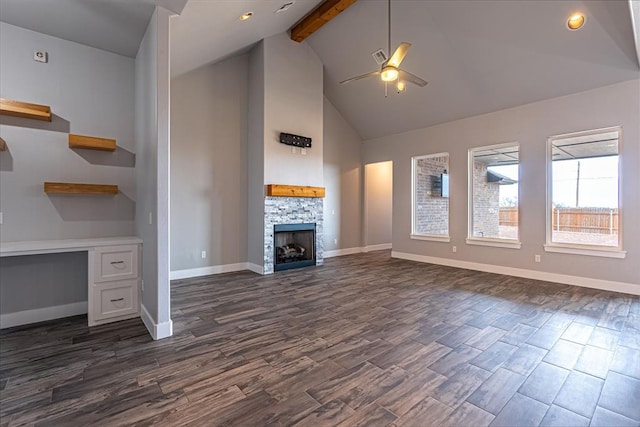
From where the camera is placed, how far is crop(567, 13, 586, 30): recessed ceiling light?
3.91 m

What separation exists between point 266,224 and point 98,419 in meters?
3.99

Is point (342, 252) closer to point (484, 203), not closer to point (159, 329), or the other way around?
point (484, 203)

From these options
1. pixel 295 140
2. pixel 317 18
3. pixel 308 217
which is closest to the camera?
pixel 317 18

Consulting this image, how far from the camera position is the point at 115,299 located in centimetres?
333

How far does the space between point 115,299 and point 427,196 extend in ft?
21.5

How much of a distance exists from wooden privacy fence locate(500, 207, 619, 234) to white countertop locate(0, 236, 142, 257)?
253 inches

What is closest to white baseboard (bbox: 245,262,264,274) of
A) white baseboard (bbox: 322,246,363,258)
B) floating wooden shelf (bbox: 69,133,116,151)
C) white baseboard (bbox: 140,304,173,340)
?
white baseboard (bbox: 322,246,363,258)

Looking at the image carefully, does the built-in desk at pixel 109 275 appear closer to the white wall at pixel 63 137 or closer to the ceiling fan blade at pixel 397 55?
the white wall at pixel 63 137

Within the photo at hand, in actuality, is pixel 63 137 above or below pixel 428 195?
above

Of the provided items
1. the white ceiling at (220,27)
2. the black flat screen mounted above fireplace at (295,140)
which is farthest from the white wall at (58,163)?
the black flat screen mounted above fireplace at (295,140)

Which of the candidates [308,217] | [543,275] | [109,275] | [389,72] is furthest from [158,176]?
[543,275]

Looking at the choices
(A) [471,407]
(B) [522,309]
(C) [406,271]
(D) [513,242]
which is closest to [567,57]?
(D) [513,242]

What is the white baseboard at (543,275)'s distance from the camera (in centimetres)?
447

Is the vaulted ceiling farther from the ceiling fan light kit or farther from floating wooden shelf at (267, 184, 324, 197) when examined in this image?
floating wooden shelf at (267, 184, 324, 197)
